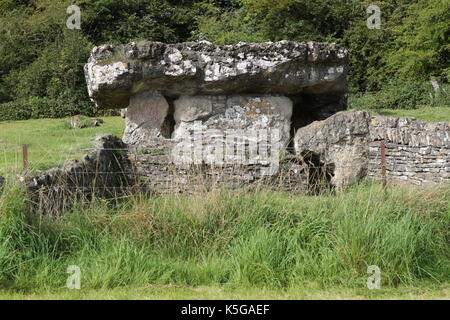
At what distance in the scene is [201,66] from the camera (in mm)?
10617

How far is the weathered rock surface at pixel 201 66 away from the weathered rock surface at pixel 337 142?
1.26 meters

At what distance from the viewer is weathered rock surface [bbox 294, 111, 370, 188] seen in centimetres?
1013

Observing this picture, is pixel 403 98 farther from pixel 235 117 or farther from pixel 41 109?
pixel 41 109

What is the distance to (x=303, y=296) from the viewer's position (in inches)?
212

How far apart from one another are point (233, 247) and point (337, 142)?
471cm

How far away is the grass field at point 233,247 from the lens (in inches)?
219

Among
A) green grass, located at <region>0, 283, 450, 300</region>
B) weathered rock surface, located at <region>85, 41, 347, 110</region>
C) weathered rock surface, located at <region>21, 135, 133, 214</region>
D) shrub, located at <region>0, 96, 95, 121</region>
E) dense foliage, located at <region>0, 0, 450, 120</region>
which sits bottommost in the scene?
green grass, located at <region>0, 283, 450, 300</region>

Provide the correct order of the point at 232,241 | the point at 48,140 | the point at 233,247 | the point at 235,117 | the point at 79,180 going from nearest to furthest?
the point at 233,247 → the point at 232,241 → the point at 79,180 → the point at 235,117 → the point at 48,140

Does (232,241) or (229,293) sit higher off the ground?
(232,241)

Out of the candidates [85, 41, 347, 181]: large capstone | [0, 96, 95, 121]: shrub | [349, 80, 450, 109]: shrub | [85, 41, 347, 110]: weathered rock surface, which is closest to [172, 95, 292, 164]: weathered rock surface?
[85, 41, 347, 181]: large capstone

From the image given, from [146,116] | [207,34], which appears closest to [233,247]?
[146,116]

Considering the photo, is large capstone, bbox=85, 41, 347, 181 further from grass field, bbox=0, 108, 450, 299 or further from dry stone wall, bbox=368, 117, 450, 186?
grass field, bbox=0, 108, 450, 299

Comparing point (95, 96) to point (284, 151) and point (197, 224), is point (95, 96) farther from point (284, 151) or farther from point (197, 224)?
point (197, 224)

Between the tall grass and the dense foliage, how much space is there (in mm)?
16739
